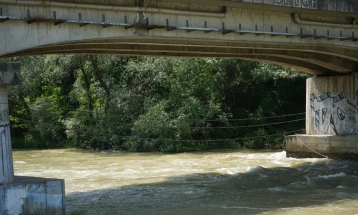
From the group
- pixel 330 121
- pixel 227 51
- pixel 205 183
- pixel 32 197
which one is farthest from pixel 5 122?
pixel 330 121

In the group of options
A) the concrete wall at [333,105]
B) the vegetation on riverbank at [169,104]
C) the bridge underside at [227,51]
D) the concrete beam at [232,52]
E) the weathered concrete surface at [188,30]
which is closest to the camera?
the weathered concrete surface at [188,30]

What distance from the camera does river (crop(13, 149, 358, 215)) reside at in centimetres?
1452

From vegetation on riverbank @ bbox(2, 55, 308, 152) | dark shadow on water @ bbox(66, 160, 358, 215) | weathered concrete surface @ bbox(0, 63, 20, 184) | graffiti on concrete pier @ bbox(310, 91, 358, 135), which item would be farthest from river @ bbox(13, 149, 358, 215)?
vegetation on riverbank @ bbox(2, 55, 308, 152)

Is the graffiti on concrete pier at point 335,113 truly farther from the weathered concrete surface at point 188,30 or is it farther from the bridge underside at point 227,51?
the weathered concrete surface at point 188,30

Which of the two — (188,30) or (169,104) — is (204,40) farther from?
(169,104)

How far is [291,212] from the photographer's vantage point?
13508mm

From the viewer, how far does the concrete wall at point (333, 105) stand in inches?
952

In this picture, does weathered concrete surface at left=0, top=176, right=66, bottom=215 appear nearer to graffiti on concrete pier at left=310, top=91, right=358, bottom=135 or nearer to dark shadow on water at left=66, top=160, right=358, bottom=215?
dark shadow on water at left=66, top=160, right=358, bottom=215

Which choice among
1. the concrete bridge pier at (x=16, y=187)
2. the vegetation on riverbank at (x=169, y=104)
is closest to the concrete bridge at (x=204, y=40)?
the concrete bridge pier at (x=16, y=187)

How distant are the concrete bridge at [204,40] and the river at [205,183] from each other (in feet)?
8.01

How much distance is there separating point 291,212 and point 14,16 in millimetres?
8359

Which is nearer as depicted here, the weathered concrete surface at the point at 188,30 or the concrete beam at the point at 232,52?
the weathered concrete surface at the point at 188,30

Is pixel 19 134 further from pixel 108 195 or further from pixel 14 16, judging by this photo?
pixel 14 16

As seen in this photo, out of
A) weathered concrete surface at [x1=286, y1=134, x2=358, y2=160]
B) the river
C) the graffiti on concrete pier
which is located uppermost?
the graffiti on concrete pier
